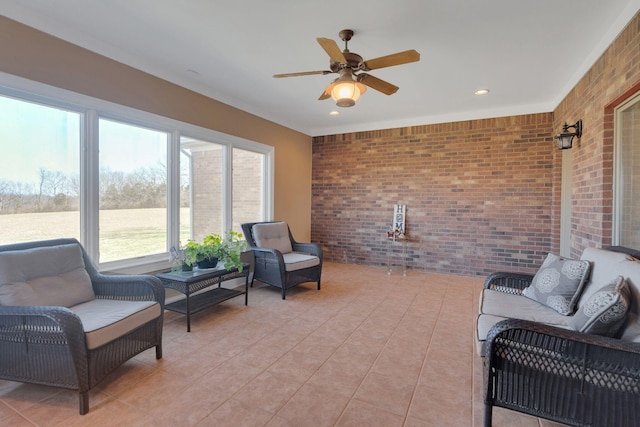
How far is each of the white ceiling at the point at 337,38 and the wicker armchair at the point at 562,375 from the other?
224 cm

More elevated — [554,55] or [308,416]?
[554,55]

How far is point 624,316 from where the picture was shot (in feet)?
4.96

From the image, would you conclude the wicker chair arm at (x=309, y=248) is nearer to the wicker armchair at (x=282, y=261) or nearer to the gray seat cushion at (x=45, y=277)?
the wicker armchair at (x=282, y=261)

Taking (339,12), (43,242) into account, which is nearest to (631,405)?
(339,12)

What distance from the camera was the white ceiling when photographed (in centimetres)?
229

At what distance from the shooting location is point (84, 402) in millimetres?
1763

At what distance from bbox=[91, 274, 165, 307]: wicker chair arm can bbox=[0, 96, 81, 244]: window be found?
74 cm

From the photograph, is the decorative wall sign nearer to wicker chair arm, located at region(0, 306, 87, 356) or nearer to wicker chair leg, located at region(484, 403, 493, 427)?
wicker chair leg, located at region(484, 403, 493, 427)

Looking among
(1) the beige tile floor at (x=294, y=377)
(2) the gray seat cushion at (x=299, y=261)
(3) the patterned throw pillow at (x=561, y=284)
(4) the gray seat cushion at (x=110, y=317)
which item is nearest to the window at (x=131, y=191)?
(1) the beige tile floor at (x=294, y=377)

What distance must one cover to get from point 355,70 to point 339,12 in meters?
0.44

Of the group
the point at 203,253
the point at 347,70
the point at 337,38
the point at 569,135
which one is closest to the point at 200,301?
the point at 203,253

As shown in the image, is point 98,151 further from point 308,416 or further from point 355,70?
point 308,416

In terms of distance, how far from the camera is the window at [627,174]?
242 cm

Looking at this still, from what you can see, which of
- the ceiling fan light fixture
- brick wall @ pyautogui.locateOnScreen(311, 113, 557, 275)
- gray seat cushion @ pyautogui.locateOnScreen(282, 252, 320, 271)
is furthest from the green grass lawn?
brick wall @ pyautogui.locateOnScreen(311, 113, 557, 275)
